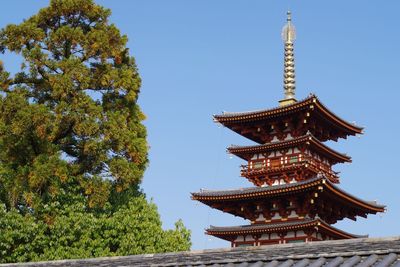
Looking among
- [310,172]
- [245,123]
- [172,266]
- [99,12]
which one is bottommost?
[172,266]

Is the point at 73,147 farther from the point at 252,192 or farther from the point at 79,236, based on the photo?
the point at 252,192

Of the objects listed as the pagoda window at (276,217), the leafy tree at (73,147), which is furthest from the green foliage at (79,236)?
the pagoda window at (276,217)

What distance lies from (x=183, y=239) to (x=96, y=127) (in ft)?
23.3

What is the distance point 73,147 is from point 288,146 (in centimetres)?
1129

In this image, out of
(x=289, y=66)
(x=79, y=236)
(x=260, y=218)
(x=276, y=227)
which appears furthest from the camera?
(x=289, y=66)

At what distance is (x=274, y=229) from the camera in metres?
32.6

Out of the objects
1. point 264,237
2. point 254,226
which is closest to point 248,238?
point 254,226

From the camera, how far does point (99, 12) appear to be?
35.8 meters

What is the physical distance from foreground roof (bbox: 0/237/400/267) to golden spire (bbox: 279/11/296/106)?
2599 cm

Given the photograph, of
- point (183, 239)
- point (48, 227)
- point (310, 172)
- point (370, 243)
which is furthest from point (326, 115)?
point (370, 243)

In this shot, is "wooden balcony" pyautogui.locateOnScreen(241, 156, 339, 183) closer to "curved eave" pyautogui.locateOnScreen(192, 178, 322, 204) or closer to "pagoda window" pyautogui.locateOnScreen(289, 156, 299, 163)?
"pagoda window" pyautogui.locateOnScreen(289, 156, 299, 163)

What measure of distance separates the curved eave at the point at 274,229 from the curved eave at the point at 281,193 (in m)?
1.53

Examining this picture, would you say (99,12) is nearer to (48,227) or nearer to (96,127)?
(96,127)

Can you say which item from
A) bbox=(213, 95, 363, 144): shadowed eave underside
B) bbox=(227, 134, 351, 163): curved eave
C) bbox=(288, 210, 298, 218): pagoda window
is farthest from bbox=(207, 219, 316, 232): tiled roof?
bbox=(213, 95, 363, 144): shadowed eave underside
